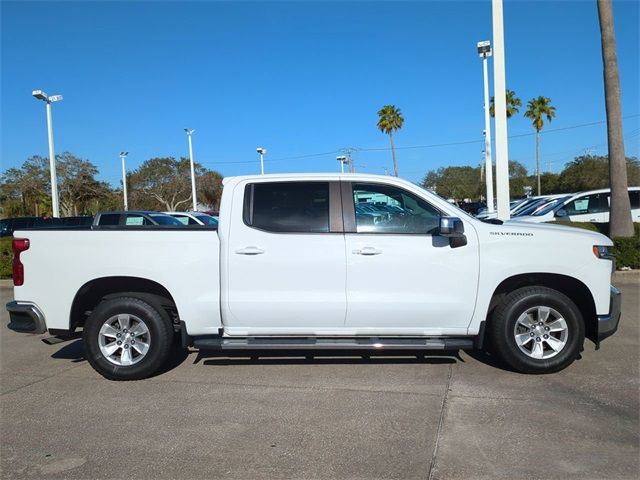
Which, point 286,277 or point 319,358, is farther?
point 319,358

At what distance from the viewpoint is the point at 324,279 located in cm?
496

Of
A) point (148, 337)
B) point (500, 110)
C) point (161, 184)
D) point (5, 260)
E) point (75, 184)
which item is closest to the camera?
point (148, 337)

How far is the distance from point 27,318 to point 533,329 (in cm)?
491

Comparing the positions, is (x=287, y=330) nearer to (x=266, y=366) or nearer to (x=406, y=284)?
(x=266, y=366)

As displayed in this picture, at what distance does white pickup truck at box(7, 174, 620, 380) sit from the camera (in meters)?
4.96

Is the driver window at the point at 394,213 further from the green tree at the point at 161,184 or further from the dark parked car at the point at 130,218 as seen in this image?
the green tree at the point at 161,184

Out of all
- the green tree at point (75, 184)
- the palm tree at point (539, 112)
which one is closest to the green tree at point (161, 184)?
the green tree at point (75, 184)

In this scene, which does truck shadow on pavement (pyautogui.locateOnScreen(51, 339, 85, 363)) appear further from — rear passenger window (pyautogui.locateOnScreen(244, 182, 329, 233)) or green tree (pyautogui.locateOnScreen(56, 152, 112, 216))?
green tree (pyautogui.locateOnScreen(56, 152, 112, 216))

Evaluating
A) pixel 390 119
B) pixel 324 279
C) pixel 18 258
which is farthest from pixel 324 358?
pixel 390 119

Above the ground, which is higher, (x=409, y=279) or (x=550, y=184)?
(x=550, y=184)

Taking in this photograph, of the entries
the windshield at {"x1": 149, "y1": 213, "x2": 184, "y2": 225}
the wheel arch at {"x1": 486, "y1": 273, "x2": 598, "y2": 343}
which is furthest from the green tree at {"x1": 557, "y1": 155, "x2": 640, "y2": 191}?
the wheel arch at {"x1": 486, "y1": 273, "x2": 598, "y2": 343}

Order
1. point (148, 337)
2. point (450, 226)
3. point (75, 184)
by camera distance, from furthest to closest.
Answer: point (75, 184)
point (148, 337)
point (450, 226)

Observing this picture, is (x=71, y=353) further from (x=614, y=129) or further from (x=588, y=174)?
(x=588, y=174)

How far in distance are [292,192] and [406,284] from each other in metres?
1.43
